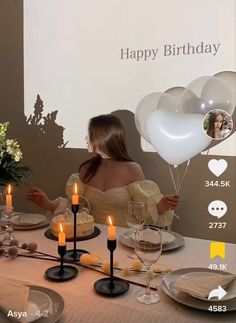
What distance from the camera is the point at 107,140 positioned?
6.15 feet

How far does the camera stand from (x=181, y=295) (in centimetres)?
83

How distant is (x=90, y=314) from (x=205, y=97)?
1265mm

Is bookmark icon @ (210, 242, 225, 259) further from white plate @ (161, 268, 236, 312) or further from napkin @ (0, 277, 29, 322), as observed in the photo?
napkin @ (0, 277, 29, 322)

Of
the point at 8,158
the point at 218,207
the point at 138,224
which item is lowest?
the point at 218,207

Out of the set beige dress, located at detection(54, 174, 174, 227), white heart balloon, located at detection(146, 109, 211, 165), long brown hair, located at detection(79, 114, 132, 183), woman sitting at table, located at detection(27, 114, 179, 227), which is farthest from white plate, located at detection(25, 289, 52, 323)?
white heart balloon, located at detection(146, 109, 211, 165)

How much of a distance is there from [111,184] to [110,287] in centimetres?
97

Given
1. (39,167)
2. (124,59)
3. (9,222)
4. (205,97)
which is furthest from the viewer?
(39,167)

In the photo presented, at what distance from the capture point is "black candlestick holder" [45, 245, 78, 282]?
90 centimetres

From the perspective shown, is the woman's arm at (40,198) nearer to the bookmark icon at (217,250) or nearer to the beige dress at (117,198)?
the beige dress at (117,198)

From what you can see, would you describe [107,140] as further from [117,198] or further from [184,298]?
[184,298]

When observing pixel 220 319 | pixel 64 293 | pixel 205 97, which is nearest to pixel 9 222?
pixel 64 293

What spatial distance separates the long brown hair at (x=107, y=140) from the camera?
6.15 feet

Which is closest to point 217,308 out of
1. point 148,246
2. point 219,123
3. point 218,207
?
point 148,246

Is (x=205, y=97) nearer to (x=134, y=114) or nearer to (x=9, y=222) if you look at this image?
(x=134, y=114)
